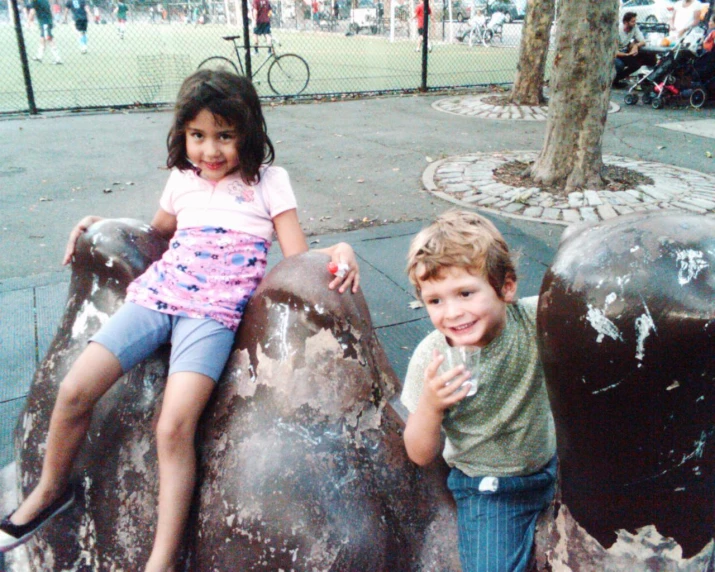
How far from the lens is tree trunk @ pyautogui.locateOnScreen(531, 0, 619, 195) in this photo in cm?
589

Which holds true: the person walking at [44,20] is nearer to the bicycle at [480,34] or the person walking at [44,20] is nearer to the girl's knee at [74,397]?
the bicycle at [480,34]

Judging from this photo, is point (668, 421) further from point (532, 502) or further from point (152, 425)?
point (152, 425)

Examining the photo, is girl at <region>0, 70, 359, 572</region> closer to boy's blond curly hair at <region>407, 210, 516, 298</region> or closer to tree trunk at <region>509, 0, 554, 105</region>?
boy's blond curly hair at <region>407, 210, 516, 298</region>

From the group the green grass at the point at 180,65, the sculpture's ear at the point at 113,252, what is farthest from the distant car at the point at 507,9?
the sculpture's ear at the point at 113,252

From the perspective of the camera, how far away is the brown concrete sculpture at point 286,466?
1.44m

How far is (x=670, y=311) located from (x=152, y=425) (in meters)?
1.24

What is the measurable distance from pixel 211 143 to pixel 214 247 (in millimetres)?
348

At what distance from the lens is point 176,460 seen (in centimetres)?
154

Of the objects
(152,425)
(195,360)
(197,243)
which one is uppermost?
(197,243)

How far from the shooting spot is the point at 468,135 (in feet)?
29.7

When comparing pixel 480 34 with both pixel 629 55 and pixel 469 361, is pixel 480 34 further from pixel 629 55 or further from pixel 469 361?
pixel 469 361

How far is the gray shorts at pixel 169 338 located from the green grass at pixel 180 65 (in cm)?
1037

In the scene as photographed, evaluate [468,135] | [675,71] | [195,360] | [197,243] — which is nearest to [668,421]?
[195,360]

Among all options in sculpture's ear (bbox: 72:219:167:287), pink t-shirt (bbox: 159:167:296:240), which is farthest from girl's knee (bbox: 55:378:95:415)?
pink t-shirt (bbox: 159:167:296:240)
